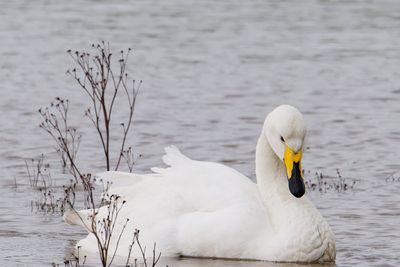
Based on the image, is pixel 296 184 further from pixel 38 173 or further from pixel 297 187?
pixel 38 173

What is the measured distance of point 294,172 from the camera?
1016cm

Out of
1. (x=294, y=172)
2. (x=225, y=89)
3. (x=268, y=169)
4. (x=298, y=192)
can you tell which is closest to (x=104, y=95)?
(x=225, y=89)

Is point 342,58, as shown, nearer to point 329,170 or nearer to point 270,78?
point 270,78

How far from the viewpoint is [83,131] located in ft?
56.0

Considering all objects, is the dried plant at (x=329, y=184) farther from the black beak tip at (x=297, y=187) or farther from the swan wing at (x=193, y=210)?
the black beak tip at (x=297, y=187)

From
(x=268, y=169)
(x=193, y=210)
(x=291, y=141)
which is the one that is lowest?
(x=193, y=210)

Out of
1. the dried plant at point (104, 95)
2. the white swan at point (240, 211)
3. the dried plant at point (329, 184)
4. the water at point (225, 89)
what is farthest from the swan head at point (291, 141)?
the dried plant at point (329, 184)

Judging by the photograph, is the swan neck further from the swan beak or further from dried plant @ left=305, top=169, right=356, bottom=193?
dried plant @ left=305, top=169, right=356, bottom=193

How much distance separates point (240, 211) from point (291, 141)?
2.22 ft

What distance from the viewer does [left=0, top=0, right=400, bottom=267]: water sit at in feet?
40.2

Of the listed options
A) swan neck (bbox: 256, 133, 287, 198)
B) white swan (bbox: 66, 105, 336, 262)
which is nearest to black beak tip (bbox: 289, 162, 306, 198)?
white swan (bbox: 66, 105, 336, 262)

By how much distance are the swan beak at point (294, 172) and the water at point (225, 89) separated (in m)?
0.67

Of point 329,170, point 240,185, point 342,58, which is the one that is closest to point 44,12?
point 342,58

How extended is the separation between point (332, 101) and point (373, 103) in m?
0.63
